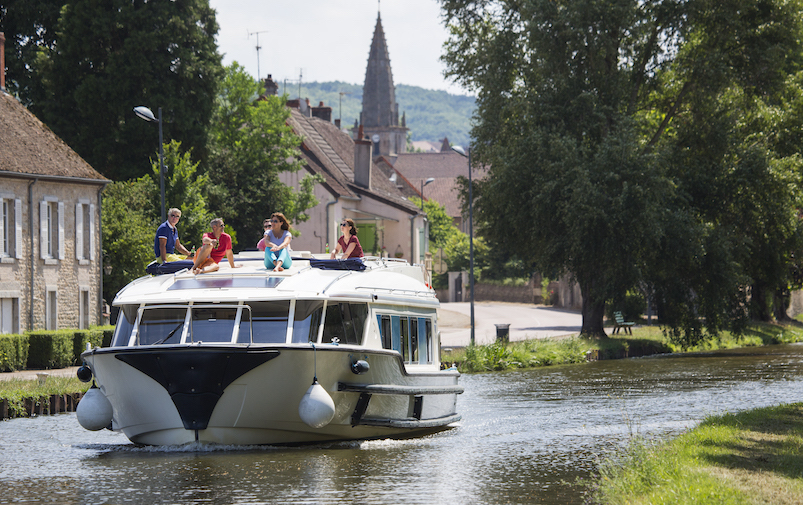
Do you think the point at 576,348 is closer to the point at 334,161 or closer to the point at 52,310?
the point at 52,310

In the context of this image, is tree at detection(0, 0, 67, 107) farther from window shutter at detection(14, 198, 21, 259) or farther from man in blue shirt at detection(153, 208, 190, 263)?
man in blue shirt at detection(153, 208, 190, 263)

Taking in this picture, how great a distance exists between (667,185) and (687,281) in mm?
4268

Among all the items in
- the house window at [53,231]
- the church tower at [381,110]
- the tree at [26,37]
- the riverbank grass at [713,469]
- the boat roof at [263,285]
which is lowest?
the riverbank grass at [713,469]

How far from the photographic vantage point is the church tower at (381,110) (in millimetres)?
175000

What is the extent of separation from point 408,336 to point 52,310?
22.9 m

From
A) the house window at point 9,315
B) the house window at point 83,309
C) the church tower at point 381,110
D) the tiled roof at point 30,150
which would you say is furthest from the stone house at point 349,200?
the church tower at point 381,110

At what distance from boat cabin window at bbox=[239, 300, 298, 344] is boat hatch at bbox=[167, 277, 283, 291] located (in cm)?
34

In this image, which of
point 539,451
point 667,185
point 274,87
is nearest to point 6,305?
point 667,185

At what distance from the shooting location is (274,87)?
231ft

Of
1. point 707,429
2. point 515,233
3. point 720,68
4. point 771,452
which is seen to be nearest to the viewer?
point 771,452

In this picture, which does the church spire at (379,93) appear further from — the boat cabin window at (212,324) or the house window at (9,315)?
the boat cabin window at (212,324)

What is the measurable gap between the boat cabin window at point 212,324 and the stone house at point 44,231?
72.0ft

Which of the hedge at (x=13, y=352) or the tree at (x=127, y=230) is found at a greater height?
the tree at (x=127, y=230)

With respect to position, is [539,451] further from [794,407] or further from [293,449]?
[794,407]
